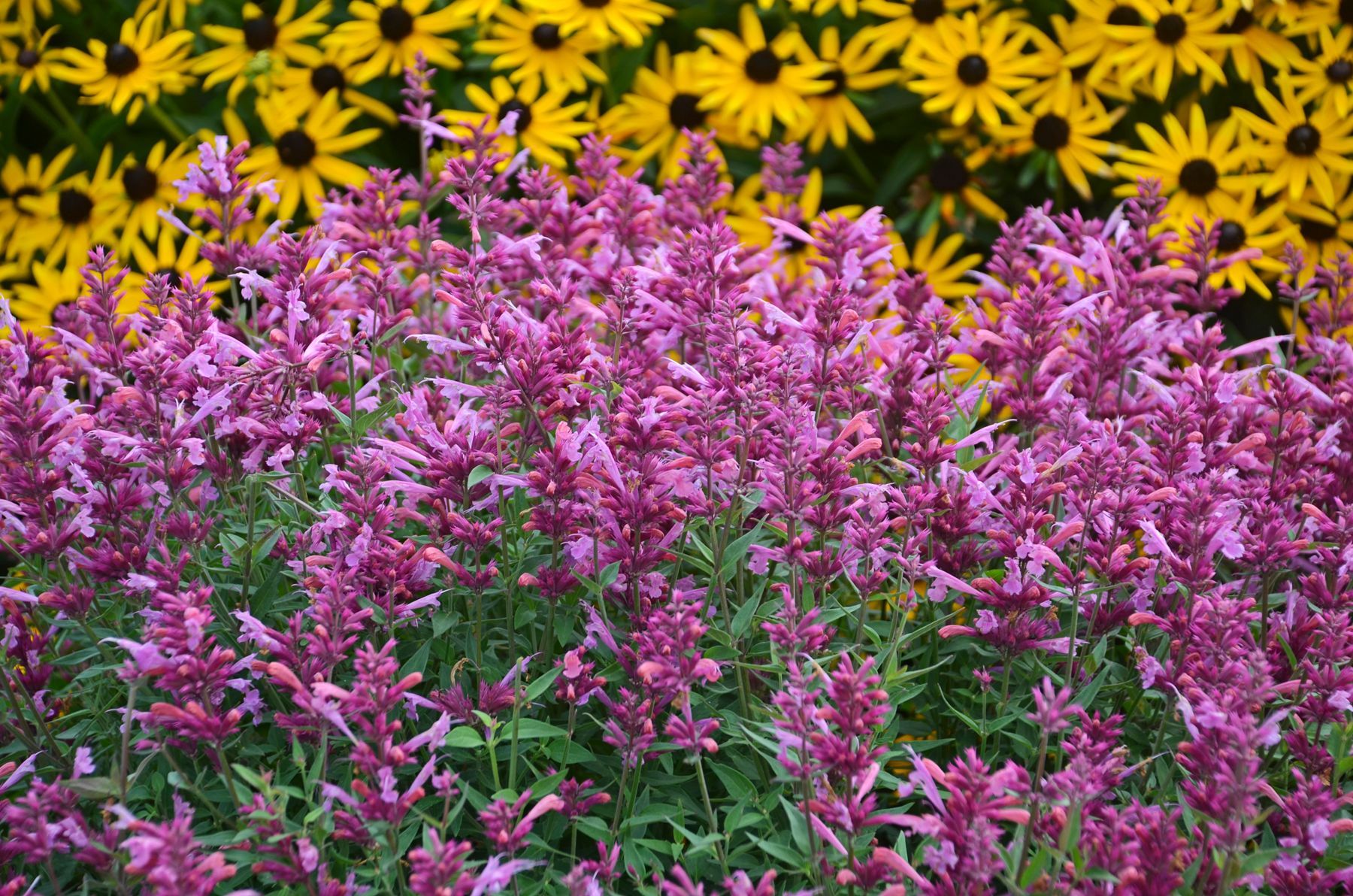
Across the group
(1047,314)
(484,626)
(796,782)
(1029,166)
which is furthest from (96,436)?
(1029,166)

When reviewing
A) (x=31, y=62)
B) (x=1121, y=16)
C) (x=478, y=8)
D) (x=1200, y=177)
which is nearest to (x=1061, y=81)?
(x=1121, y=16)

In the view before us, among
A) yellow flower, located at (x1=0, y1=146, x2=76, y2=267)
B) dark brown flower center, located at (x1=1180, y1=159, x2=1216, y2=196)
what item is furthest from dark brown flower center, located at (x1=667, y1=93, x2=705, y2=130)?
yellow flower, located at (x1=0, y1=146, x2=76, y2=267)

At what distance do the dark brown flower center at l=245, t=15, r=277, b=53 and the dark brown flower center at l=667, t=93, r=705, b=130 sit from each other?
1.65 meters

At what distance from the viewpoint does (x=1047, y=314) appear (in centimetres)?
280

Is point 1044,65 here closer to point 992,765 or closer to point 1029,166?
point 1029,166

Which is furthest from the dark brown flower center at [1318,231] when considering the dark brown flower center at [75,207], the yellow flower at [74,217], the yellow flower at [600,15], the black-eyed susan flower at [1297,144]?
the dark brown flower center at [75,207]

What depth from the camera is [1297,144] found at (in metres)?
4.81

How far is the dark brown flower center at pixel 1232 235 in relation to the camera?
4.81 metres

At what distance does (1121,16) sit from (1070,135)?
478mm

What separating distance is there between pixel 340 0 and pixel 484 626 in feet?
13.4

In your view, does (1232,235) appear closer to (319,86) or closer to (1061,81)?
(1061,81)

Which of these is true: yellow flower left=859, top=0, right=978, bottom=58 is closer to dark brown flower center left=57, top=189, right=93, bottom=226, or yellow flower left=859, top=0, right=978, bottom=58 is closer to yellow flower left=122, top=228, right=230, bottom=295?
yellow flower left=122, top=228, right=230, bottom=295

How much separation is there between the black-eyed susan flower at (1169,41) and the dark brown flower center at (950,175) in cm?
71

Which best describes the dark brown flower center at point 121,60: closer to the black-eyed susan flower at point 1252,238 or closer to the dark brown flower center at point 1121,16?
the dark brown flower center at point 1121,16
